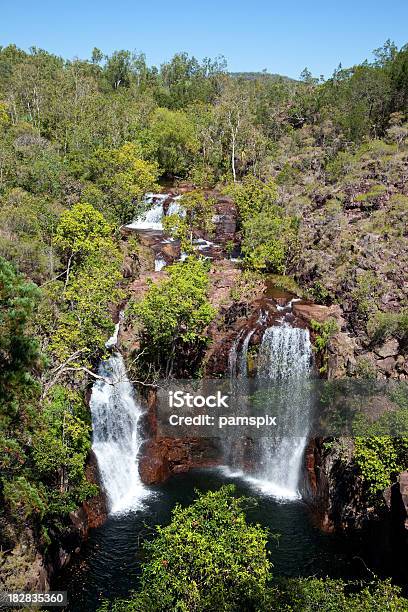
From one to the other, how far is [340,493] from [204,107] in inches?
2971

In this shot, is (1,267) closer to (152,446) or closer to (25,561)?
(25,561)

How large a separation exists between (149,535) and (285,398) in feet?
40.5

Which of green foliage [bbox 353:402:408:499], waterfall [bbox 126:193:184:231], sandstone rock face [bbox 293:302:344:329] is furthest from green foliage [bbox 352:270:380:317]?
waterfall [bbox 126:193:184:231]

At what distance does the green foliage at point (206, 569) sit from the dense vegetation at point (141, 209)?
47cm

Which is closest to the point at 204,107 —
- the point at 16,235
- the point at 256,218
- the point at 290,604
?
the point at 256,218

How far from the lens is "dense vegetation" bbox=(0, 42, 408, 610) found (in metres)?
21.1

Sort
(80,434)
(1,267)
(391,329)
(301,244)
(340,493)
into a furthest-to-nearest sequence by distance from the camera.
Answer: (301,244)
(391,329)
(340,493)
(80,434)
(1,267)

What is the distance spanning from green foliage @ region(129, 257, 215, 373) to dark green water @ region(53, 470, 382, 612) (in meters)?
9.28

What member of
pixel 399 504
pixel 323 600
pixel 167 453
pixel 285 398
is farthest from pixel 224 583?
pixel 285 398

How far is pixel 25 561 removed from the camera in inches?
803

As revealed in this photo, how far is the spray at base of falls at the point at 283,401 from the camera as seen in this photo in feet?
107

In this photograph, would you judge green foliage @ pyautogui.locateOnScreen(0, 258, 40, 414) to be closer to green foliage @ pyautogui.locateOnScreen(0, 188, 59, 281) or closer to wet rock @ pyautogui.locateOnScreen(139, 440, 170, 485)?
green foliage @ pyautogui.locateOnScreen(0, 188, 59, 281)

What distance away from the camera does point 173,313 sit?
107 feet

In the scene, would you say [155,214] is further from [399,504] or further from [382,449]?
[399,504]
